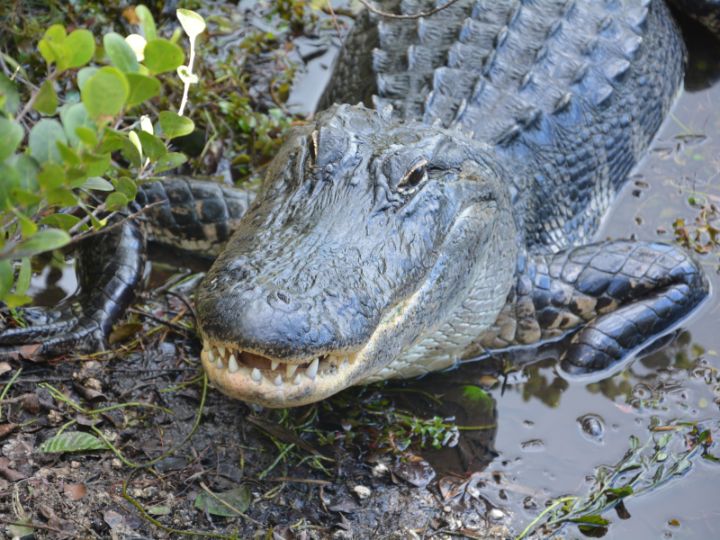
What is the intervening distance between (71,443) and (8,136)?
5.04 feet

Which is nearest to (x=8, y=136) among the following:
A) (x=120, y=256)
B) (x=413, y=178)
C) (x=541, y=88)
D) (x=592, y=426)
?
(x=413, y=178)

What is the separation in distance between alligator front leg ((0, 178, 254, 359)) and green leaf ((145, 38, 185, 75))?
1016 mm

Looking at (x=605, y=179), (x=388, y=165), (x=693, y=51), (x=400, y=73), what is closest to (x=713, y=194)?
(x=605, y=179)

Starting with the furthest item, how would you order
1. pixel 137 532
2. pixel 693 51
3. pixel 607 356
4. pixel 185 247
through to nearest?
pixel 693 51, pixel 185 247, pixel 607 356, pixel 137 532

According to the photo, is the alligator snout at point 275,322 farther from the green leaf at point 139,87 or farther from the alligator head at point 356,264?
the green leaf at point 139,87

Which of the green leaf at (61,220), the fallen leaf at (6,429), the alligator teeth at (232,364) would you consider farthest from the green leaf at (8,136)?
the fallen leaf at (6,429)

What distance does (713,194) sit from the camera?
485 cm

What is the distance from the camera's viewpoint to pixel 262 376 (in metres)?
2.73

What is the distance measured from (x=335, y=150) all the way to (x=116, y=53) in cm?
117

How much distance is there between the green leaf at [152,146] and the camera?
261cm

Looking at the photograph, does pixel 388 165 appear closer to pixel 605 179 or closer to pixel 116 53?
pixel 116 53

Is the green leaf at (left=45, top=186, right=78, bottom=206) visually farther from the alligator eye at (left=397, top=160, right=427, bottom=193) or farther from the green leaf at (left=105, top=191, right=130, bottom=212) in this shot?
the alligator eye at (left=397, top=160, right=427, bottom=193)

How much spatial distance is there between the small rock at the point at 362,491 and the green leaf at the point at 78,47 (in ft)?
6.16

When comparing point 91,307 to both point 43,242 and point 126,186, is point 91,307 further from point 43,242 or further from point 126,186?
point 43,242
